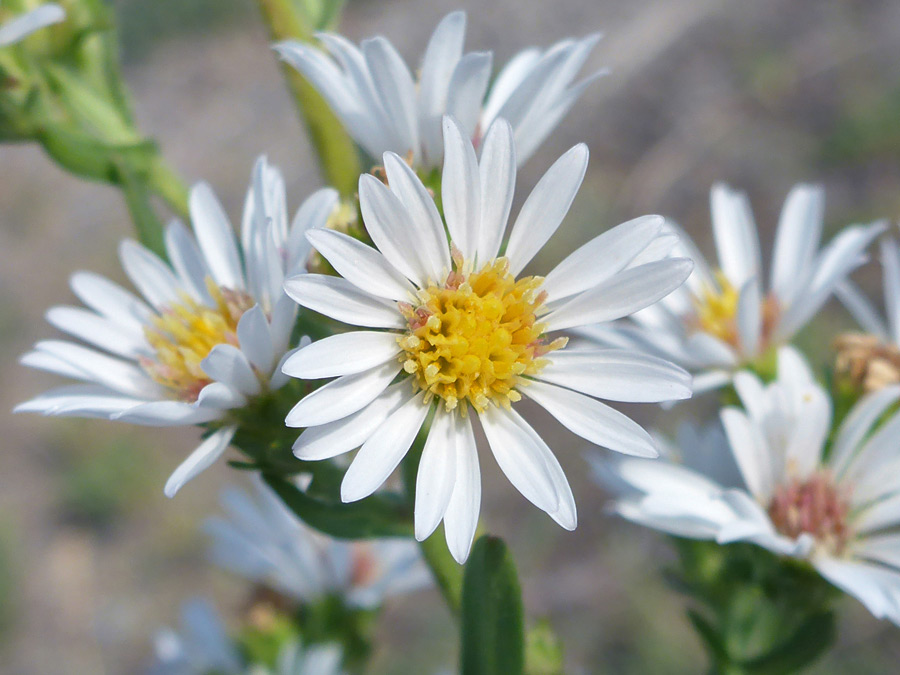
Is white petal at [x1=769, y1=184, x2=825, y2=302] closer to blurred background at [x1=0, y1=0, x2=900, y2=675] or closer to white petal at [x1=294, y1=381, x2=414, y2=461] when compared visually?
white petal at [x1=294, y1=381, x2=414, y2=461]

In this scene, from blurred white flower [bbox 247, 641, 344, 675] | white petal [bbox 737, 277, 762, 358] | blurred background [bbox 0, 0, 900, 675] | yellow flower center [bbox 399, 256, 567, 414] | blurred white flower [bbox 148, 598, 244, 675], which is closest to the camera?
yellow flower center [bbox 399, 256, 567, 414]

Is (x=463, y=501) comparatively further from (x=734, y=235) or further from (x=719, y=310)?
(x=734, y=235)

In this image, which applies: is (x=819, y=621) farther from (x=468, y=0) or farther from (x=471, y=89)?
(x=468, y=0)

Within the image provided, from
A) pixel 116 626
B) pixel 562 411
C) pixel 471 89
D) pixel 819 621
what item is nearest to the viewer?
pixel 562 411

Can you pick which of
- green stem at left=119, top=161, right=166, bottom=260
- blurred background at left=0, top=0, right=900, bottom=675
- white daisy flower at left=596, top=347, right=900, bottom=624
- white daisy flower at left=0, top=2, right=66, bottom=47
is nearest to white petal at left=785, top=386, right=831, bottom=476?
white daisy flower at left=596, top=347, right=900, bottom=624

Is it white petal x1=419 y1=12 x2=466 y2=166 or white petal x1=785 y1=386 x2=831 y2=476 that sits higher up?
white petal x1=419 y1=12 x2=466 y2=166

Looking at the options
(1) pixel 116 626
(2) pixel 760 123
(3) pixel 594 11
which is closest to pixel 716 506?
(1) pixel 116 626
